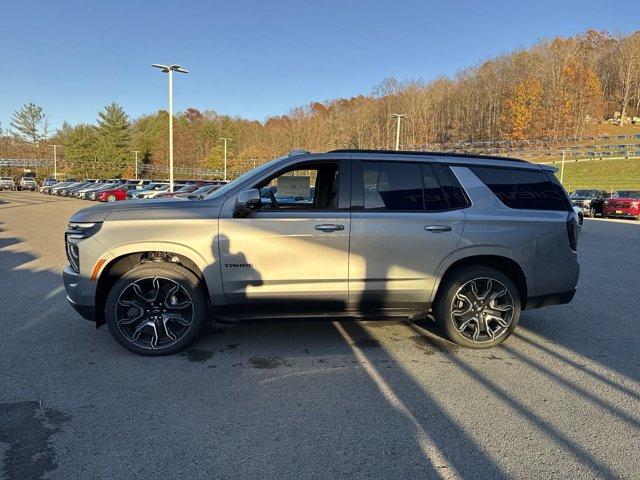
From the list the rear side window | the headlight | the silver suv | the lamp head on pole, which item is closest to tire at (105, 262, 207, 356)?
the silver suv

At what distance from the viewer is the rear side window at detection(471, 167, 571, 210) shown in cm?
467

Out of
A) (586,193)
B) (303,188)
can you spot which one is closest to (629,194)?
(586,193)

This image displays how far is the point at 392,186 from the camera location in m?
4.45

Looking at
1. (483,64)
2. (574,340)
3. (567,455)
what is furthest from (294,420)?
(483,64)

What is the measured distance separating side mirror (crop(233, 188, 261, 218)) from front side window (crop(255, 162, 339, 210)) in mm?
198

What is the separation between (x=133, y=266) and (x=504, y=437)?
3358mm

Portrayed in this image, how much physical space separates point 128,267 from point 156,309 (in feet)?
1.54

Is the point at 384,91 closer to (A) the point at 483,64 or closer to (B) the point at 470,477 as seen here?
(A) the point at 483,64

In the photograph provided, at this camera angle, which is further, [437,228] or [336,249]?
[437,228]

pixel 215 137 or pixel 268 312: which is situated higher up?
pixel 215 137

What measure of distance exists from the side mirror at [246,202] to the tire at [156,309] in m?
0.72

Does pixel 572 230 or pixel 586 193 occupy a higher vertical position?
pixel 586 193

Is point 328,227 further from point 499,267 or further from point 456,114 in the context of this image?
point 456,114

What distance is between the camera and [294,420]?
3.21 meters
